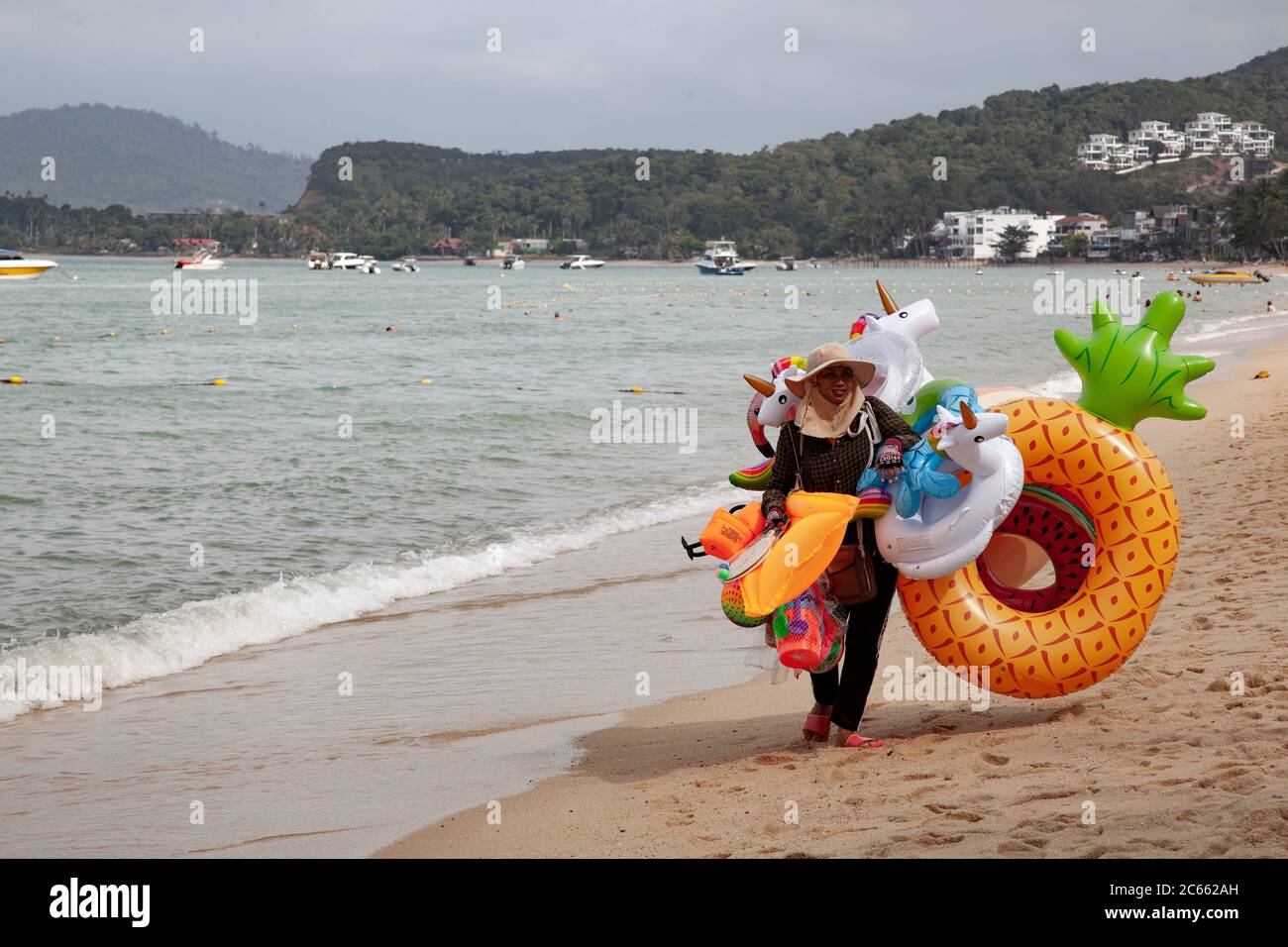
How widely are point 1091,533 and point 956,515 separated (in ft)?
2.75

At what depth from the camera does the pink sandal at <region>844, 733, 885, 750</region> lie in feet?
18.9

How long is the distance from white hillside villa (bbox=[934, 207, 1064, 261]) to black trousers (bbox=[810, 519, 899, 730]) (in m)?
179

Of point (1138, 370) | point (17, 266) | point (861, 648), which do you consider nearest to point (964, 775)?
point (861, 648)

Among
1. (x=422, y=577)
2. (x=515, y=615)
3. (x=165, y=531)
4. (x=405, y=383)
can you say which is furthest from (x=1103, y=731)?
(x=405, y=383)

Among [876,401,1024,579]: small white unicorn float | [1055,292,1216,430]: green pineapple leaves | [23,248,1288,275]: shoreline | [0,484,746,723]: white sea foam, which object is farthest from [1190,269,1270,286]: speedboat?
[876,401,1024,579]: small white unicorn float

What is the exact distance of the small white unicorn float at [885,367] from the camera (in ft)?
18.9

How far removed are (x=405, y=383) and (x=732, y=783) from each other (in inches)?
866

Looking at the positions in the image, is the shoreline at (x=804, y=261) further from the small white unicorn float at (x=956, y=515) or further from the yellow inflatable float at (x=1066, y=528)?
the small white unicorn float at (x=956, y=515)

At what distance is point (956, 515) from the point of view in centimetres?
557

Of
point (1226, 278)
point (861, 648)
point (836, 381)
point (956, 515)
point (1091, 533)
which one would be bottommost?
point (861, 648)

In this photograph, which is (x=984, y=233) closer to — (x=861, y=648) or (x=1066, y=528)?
(x=1066, y=528)

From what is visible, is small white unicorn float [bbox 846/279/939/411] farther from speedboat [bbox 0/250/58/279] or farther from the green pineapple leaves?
speedboat [bbox 0/250/58/279]

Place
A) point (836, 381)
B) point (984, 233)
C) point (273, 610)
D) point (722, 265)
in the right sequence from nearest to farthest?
point (836, 381) < point (273, 610) < point (722, 265) < point (984, 233)
